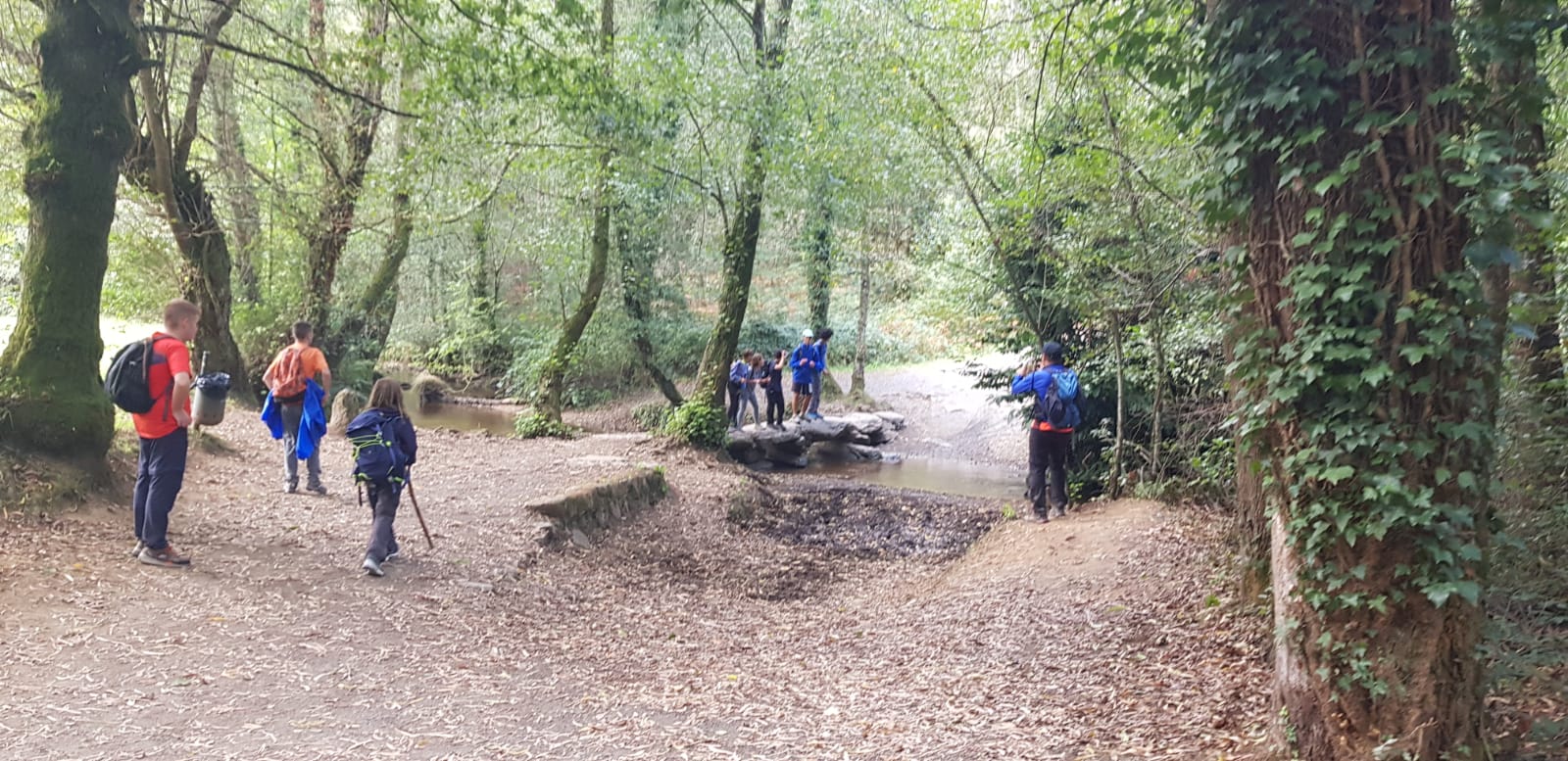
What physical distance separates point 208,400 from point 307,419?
1.57 m

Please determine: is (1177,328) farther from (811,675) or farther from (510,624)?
(510,624)

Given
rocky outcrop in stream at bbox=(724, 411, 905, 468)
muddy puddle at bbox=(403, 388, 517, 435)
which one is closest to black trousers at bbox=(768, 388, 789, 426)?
rocky outcrop in stream at bbox=(724, 411, 905, 468)

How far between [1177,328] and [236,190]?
14.3 m

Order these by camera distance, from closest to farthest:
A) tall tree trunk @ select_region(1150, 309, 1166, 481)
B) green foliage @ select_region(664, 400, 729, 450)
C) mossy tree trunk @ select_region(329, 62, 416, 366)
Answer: tall tree trunk @ select_region(1150, 309, 1166, 481), green foliage @ select_region(664, 400, 729, 450), mossy tree trunk @ select_region(329, 62, 416, 366)

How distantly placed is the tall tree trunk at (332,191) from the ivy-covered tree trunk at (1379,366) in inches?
533

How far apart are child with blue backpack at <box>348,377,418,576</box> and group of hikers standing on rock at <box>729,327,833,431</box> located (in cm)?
905

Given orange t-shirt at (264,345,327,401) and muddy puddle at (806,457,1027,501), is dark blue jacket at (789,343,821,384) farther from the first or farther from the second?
orange t-shirt at (264,345,327,401)

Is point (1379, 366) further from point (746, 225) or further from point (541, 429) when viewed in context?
point (541, 429)

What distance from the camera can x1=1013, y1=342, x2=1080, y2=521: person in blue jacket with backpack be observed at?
9.00 m

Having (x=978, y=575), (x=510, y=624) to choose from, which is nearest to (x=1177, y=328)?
(x=978, y=575)

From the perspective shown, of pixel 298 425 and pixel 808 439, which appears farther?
pixel 808 439

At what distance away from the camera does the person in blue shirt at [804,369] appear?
1677cm

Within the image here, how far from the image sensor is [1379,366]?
298 cm

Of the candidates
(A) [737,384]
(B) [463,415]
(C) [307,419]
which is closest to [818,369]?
(A) [737,384]
